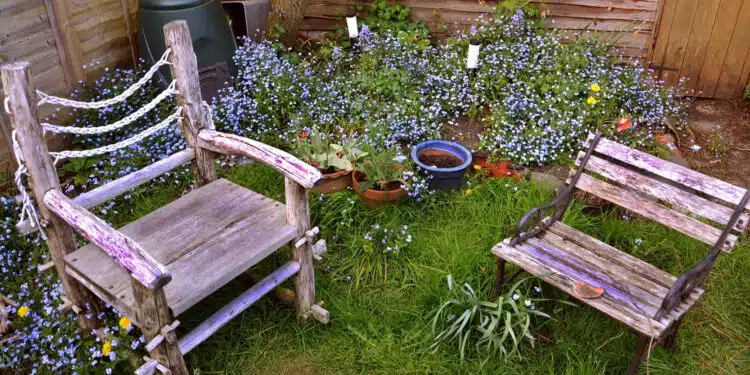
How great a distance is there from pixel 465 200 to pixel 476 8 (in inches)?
107

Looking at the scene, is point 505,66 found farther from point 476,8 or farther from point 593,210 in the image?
point 593,210

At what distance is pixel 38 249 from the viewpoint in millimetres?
3541

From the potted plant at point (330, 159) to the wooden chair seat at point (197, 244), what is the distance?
79cm

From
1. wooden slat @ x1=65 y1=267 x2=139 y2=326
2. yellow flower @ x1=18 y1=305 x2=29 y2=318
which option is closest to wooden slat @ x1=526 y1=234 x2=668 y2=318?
wooden slat @ x1=65 y1=267 x2=139 y2=326

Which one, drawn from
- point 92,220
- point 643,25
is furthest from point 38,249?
point 643,25

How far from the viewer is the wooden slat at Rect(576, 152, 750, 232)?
2.75 metres

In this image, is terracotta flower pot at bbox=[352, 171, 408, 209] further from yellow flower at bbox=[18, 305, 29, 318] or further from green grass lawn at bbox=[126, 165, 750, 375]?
yellow flower at bbox=[18, 305, 29, 318]

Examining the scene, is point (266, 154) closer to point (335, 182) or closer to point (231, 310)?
point (231, 310)

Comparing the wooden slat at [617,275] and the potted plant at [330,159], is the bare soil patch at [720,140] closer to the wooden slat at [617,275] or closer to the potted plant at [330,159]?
the wooden slat at [617,275]

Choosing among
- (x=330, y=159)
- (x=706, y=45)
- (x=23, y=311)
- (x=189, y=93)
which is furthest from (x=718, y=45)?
(x=23, y=311)

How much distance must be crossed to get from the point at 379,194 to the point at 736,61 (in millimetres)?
3991

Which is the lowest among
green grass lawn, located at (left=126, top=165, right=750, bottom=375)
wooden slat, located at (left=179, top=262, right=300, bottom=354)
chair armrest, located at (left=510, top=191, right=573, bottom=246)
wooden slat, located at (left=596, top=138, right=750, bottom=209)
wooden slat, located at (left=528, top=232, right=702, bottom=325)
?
green grass lawn, located at (left=126, top=165, right=750, bottom=375)

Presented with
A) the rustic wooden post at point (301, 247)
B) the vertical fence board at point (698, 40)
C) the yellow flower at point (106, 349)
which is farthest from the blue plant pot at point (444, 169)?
the vertical fence board at point (698, 40)

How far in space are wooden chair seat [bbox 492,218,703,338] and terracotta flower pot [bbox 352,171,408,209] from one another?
950 mm
